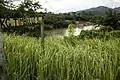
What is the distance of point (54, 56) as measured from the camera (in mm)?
3516

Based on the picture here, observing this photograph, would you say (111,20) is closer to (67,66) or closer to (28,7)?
(28,7)

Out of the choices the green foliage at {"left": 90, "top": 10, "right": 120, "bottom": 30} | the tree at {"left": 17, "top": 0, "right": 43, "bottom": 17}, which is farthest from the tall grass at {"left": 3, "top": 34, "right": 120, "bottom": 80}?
the green foliage at {"left": 90, "top": 10, "right": 120, "bottom": 30}

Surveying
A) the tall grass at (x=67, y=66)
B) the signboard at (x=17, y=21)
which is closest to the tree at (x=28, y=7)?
the signboard at (x=17, y=21)

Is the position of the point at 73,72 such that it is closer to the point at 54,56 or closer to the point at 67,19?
the point at 54,56

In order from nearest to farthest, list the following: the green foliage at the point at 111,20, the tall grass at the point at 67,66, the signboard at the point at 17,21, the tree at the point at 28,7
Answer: the tall grass at the point at 67,66 < the signboard at the point at 17,21 < the tree at the point at 28,7 < the green foliage at the point at 111,20

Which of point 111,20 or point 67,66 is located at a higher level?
point 67,66

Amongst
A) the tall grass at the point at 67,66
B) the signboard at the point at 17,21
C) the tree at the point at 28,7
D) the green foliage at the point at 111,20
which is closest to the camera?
the tall grass at the point at 67,66

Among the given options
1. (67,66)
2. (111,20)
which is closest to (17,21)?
(67,66)

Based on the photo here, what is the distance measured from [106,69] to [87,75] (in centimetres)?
24

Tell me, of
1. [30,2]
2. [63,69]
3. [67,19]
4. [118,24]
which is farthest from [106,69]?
Answer: [67,19]

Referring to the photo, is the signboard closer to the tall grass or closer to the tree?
the tall grass

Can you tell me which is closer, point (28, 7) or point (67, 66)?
point (67, 66)

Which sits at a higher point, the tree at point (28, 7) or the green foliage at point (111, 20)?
the tree at point (28, 7)

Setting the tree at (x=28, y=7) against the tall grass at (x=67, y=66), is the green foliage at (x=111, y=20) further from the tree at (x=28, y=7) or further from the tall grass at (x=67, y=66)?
the tall grass at (x=67, y=66)
